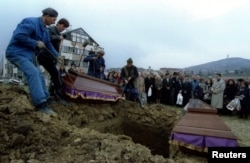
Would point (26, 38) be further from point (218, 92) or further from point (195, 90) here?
point (195, 90)

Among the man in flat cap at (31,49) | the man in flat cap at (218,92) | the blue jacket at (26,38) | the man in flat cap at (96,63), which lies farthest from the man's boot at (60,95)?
the man in flat cap at (218,92)

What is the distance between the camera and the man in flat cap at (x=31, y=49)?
5.20 metres

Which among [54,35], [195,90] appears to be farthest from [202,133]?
[195,90]

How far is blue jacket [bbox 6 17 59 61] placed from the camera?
5.20 meters

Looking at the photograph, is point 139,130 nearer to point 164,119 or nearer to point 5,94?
point 164,119

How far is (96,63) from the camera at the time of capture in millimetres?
8742

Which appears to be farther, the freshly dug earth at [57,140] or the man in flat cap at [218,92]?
the man in flat cap at [218,92]

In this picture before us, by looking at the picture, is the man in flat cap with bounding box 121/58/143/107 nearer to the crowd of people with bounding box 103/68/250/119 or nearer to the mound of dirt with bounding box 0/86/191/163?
the crowd of people with bounding box 103/68/250/119

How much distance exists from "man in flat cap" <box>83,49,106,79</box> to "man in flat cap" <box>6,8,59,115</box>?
317 centimetres

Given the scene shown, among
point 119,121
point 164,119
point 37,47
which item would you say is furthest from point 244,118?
point 37,47

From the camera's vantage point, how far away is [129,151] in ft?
12.3

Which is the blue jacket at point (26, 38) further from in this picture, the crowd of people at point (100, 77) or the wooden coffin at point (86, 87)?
the wooden coffin at point (86, 87)

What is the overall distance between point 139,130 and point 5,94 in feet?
12.9

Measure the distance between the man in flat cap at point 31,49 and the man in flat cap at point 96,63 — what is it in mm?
3172
